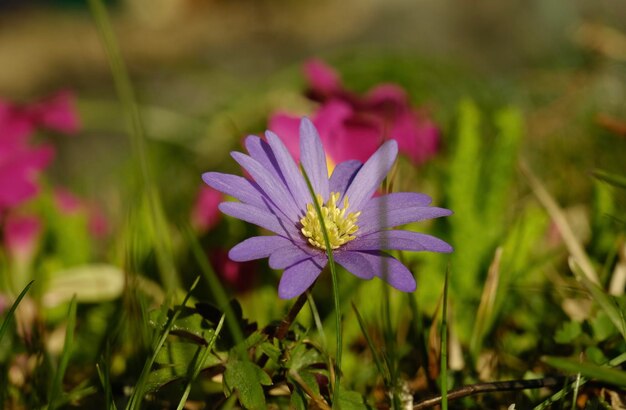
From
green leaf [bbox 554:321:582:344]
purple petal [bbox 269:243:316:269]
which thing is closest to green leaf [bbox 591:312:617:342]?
green leaf [bbox 554:321:582:344]

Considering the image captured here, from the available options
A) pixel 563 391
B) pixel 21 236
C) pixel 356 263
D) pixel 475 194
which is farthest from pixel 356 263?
pixel 21 236

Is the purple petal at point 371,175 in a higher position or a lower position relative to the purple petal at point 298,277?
higher

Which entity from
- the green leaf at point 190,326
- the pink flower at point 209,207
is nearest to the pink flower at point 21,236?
the pink flower at point 209,207

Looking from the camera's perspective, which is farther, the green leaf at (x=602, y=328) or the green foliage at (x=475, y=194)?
the green foliage at (x=475, y=194)

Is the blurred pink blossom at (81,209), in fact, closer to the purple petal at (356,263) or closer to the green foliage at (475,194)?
the green foliage at (475,194)

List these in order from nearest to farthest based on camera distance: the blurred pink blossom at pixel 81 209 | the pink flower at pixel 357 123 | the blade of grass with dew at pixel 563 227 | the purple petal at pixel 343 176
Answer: the purple petal at pixel 343 176 < the blade of grass with dew at pixel 563 227 < the pink flower at pixel 357 123 < the blurred pink blossom at pixel 81 209

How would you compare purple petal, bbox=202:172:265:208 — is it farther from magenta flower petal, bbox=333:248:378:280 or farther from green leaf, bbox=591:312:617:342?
green leaf, bbox=591:312:617:342

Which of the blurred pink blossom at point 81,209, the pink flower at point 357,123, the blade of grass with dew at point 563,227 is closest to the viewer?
the blade of grass with dew at point 563,227

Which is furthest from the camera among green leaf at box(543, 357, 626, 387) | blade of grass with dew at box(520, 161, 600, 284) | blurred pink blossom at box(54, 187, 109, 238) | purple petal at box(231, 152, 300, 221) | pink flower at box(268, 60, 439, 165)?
blurred pink blossom at box(54, 187, 109, 238)
